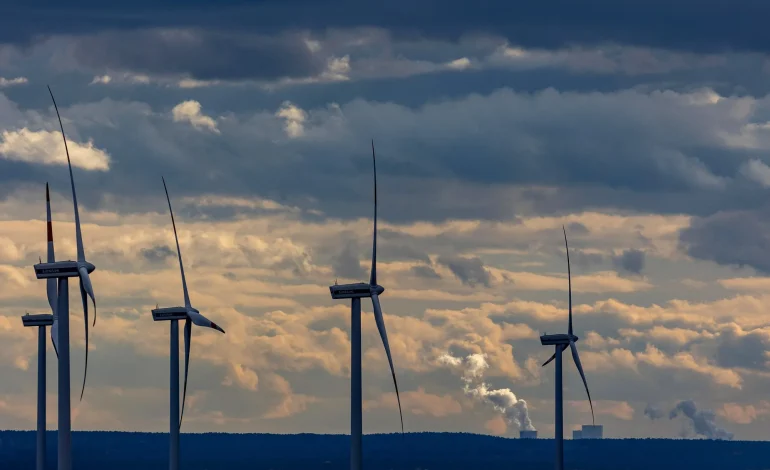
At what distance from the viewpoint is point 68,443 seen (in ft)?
476

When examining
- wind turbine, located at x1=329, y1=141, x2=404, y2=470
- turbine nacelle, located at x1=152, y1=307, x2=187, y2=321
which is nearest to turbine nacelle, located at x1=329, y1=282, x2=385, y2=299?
wind turbine, located at x1=329, y1=141, x2=404, y2=470

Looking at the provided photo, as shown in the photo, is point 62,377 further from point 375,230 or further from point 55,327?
point 375,230

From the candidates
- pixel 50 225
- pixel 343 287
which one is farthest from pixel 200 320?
pixel 50 225

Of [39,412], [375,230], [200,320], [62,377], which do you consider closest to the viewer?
[62,377]

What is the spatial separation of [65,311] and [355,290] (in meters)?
30.2

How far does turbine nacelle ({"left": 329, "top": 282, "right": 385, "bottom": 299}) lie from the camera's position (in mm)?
164250

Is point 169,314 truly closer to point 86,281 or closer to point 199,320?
point 199,320

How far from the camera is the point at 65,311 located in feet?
474

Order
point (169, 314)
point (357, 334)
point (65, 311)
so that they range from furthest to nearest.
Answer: point (169, 314)
point (357, 334)
point (65, 311)

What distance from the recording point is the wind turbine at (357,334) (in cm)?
15888

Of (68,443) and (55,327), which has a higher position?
(55,327)

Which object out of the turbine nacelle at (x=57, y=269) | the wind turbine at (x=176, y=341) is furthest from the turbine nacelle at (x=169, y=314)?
the turbine nacelle at (x=57, y=269)

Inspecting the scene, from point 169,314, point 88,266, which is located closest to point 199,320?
point 169,314

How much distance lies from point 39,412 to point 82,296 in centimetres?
4646
